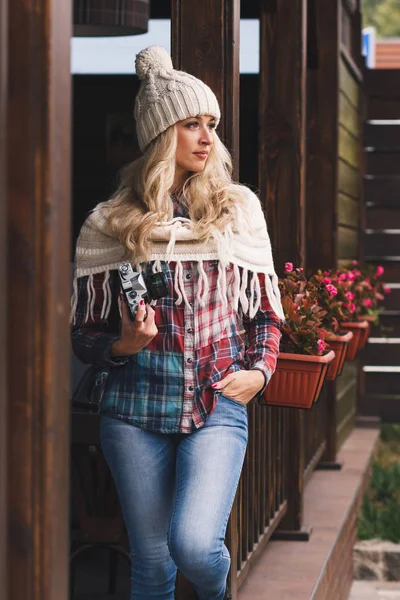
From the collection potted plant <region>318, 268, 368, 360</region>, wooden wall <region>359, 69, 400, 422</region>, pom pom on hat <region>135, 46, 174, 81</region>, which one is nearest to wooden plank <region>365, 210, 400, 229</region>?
wooden wall <region>359, 69, 400, 422</region>

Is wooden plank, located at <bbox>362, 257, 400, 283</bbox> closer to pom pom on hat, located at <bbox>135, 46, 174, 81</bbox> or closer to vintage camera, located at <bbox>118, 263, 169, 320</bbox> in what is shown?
pom pom on hat, located at <bbox>135, 46, 174, 81</bbox>

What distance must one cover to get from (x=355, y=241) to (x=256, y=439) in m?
3.98

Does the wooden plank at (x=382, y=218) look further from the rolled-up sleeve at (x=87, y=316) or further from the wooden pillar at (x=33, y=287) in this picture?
the wooden pillar at (x=33, y=287)

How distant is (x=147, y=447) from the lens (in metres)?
2.91

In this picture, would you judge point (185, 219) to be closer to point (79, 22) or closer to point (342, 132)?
point (79, 22)

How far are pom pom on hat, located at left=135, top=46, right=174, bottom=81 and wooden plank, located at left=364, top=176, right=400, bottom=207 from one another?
17.4 feet

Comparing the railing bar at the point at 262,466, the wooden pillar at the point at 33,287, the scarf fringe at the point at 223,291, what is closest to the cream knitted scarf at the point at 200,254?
the scarf fringe at the point at 223,291

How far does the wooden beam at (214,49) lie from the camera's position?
342 cm

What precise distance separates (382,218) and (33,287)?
661cm

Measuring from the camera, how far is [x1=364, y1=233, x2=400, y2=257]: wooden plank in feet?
27.1

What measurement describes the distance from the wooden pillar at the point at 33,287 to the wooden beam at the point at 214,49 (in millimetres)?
1565

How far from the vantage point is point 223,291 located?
295 cm

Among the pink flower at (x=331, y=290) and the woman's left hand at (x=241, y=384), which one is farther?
the pink flower at (x=331, y=290)

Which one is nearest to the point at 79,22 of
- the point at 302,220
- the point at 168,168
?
the point at 302,220
